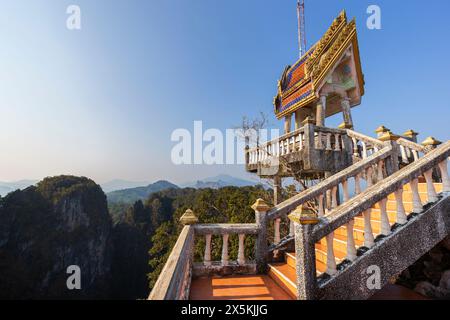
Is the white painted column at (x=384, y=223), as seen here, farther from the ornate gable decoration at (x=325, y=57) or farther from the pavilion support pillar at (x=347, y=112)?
the pavilion support pillar at (x=347, y=112)

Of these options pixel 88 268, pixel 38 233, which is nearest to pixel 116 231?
pixel 88 268

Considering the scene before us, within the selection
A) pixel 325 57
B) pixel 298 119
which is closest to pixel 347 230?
pixel 325 57

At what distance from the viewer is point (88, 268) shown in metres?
69.3

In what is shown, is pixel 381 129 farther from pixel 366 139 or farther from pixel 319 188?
pixel 319 188

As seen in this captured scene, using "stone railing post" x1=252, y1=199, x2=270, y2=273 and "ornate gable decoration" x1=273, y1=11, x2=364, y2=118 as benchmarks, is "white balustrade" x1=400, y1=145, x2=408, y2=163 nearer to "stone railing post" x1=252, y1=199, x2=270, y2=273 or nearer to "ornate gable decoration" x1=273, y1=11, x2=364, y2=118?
"ornate gable decoration" x1=273, y1=11, x2=364, y2=118

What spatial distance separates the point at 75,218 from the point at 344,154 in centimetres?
8311

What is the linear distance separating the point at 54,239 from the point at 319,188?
78.5m

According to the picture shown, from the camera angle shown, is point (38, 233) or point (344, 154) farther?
point (38, 233)

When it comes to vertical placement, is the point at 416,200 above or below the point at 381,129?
below

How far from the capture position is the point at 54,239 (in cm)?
6266

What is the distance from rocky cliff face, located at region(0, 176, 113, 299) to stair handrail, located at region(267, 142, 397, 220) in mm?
58556
